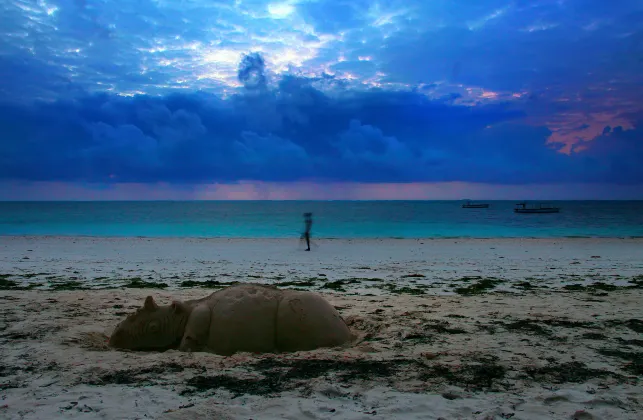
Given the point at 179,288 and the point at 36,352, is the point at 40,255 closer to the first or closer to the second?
the point at 179,288

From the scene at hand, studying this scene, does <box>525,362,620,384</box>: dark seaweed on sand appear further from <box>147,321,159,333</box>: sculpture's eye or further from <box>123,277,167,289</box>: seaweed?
<box>123,277,167,289</box>: seaweed

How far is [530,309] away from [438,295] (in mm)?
2617

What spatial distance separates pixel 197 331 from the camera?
6676mm

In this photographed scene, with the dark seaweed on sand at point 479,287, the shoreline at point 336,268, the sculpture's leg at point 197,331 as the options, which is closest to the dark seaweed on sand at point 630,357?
the dark seaweed on sand at point 479,287

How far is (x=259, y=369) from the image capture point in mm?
5777

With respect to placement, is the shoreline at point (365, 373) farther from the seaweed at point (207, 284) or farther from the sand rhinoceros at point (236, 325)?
the seaweed at point (207, 284)

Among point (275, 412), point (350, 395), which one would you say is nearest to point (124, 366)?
point (275, 412)

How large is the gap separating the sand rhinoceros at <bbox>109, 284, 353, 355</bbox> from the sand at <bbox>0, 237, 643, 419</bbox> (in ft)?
0.98

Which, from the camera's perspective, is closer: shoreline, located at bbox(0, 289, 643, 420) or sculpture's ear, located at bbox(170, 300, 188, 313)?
shoreline, located at bbox(0, 289, 643, 420)

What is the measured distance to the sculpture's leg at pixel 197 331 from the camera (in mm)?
6637

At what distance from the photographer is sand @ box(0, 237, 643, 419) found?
4637 millimetres

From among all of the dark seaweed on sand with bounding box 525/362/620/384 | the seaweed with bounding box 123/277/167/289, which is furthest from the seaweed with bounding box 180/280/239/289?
the dark seaweed on sand with bounding box 525/362/620/384

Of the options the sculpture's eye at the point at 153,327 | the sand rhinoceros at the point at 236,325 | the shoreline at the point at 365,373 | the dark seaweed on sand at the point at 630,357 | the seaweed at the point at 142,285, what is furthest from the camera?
the seaweed at the point at 142,285

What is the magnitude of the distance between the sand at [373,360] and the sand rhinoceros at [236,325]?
0.30 meters
